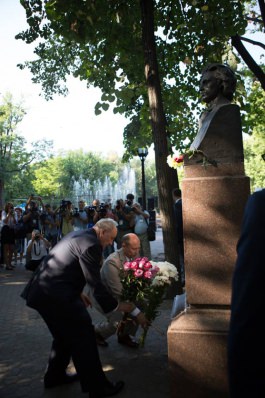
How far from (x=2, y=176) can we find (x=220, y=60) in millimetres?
39321

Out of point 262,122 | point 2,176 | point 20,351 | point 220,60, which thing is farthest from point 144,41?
point 2,176

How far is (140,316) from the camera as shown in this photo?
4531mm

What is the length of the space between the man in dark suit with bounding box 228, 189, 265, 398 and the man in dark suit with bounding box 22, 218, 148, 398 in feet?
8.43

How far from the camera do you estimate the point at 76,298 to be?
12.7 feet

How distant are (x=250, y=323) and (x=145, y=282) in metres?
3.53

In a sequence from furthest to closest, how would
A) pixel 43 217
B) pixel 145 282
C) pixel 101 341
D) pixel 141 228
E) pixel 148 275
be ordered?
pixel 43 217 → pixel 141 228 → pixel 101 341 → pixel 145 282 → pixel 148 275

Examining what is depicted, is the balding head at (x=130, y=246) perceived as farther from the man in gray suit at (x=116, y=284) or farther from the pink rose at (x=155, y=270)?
the pink rose at (x=155, y=270)

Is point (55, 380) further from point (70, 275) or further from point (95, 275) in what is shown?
point (95, 275)

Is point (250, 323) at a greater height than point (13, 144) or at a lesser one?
lesser

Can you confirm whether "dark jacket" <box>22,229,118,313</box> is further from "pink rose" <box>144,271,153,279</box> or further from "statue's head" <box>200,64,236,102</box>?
"statue's head" <box>200,64,236,102</box>

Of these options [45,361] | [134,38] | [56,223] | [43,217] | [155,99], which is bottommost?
[45,361]

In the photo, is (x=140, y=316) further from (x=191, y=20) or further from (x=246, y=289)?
(x=191, y=20)

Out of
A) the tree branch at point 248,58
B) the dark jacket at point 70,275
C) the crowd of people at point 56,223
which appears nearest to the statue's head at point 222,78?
the dark jacket at point 70,275

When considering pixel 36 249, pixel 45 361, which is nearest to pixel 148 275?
pixel 45 361
